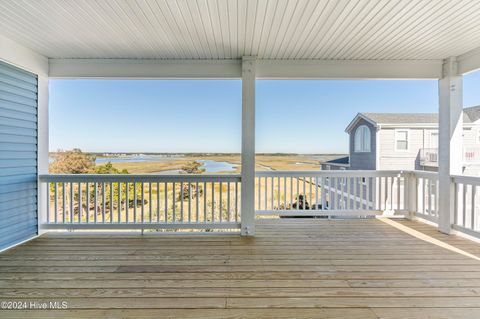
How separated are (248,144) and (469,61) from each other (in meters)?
3.40

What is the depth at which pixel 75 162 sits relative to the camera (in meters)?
5.14

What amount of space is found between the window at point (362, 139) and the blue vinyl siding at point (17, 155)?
25.9ft

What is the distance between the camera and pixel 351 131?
7.85 meters

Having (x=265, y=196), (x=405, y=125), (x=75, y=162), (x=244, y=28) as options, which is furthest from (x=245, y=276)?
(x=405, y=125)

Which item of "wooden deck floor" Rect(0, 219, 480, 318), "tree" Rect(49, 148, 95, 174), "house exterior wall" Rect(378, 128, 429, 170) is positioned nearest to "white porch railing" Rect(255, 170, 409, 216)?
"wooden deck floor" Rect(0, 219, 480, 318)

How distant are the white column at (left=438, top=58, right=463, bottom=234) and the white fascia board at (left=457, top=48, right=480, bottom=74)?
6 centimetres

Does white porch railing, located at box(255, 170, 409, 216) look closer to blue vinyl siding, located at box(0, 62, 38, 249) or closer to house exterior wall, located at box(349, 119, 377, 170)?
house exterior wall, located at box(349, 119, 377, 170)

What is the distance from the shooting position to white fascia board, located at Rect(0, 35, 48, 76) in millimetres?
2924

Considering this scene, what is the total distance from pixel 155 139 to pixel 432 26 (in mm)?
5934

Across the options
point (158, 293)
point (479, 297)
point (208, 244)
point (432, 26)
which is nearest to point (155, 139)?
point (208, 244)

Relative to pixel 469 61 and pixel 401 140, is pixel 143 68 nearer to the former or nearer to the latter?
pixel 469 61

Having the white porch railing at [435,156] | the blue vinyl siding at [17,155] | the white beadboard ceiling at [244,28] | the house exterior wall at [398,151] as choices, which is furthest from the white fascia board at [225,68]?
the white porch railing at [435,156]

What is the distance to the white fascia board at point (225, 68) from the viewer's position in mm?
3623

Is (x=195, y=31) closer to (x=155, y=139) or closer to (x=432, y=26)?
(x=432, y=26)
